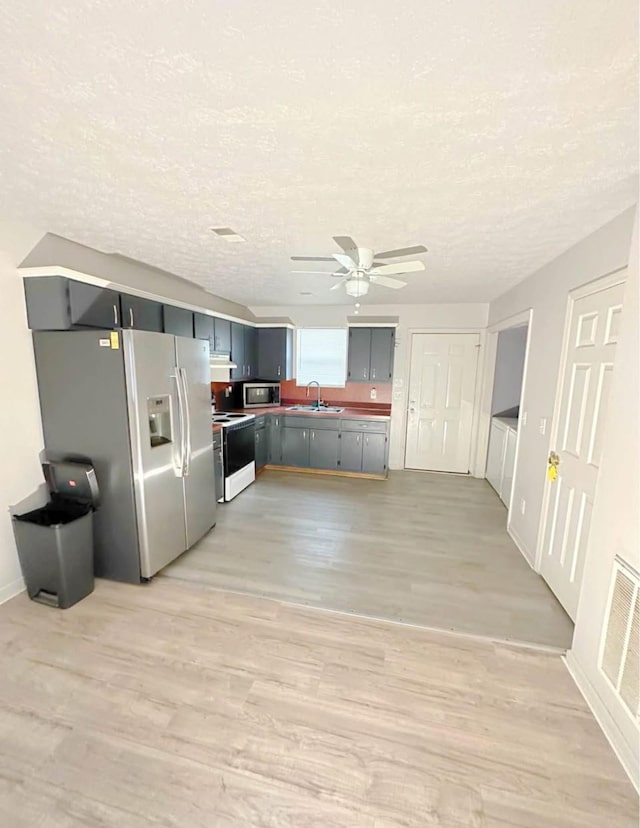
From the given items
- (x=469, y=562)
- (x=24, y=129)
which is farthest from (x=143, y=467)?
(x=469, y=562)

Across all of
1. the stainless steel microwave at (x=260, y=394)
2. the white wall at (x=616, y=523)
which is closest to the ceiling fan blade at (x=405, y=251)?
the white wall at (x=616, y=523)

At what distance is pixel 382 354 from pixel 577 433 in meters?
3.07

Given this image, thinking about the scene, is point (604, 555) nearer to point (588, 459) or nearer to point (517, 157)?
point (588, 459)

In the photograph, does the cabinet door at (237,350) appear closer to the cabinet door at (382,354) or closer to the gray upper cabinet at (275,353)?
the gray upper cabinet at (275,353)

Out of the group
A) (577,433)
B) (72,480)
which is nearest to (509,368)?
(577,433)

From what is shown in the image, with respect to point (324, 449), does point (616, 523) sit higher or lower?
higher

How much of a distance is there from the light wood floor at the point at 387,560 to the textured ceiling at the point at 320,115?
250 centimetres

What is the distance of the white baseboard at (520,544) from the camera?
2.88 meters

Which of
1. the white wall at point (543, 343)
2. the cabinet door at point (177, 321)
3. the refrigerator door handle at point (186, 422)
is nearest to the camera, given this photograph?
the white wall at point (543, 343)

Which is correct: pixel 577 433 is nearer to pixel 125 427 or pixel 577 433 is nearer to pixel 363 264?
pixel 363 264

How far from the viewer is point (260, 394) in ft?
17.4

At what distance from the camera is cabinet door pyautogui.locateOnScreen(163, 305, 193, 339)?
343cm

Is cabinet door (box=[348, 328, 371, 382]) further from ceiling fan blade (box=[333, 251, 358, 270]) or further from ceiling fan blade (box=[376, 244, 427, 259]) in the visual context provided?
ceiling fan blade (box=[333, 251, 358, 270])

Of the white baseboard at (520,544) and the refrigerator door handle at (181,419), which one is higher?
the refrigerator door handle at (181,419)
